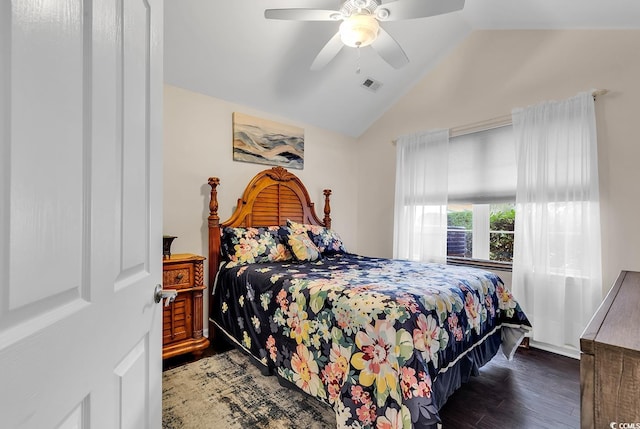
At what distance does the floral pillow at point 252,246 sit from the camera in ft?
8.87

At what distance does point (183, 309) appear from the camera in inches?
94.2

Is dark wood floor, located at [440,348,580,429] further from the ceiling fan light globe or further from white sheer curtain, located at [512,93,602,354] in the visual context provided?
the ceiling fan light globe

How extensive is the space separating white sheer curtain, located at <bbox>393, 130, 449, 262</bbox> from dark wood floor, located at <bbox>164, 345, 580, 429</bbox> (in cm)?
127

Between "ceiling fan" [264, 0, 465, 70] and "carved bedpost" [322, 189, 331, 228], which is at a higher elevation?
"ceiling fan" [264, 0, 465, 70]

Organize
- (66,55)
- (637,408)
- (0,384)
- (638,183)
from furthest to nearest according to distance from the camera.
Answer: (638,183)
(637,408)
(66,55)
(0,384)

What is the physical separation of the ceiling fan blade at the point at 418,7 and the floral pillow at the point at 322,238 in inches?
77.2

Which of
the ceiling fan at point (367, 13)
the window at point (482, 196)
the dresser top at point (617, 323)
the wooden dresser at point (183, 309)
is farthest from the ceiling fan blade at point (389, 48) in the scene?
the wooden dresser at point (183, 309)

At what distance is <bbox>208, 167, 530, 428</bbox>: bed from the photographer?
1.37 m

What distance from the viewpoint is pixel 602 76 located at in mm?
2459

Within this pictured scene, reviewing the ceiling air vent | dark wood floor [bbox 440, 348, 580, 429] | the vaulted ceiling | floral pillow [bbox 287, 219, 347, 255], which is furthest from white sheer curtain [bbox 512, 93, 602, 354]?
floral pillow [bbox 287, 219, 347, 255]

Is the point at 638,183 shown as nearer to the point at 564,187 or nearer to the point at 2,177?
the point at 564,187

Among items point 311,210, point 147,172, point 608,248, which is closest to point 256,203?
point 311,210

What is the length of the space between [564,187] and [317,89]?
8.40 feet

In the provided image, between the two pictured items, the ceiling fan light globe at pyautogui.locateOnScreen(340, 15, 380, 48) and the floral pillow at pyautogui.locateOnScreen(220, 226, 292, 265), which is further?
the floral pillow at pyautogui.locateOnScreen(220, 226, 292, 265)
